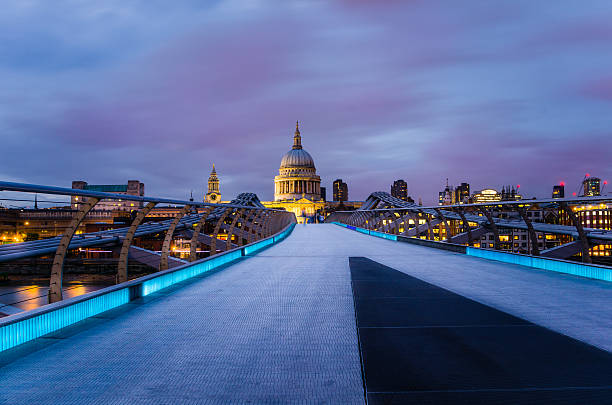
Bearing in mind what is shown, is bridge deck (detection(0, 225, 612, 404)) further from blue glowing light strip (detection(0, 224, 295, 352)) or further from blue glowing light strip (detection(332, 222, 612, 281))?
blue glowing light strip (detection(332, 222, 612, 281))

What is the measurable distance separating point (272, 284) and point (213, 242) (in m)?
3.48

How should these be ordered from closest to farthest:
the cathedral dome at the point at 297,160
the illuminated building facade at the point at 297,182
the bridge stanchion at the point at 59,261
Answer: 1. the bridge stanchion at the point at 59,261
2. the illuminated building facade at the point at 297,182
3. the cathedral dome at the point at 297,160

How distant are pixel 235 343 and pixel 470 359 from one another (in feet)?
7.27

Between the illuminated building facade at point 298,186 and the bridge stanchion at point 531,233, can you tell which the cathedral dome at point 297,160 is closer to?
the illuminated building facade at point 298,186

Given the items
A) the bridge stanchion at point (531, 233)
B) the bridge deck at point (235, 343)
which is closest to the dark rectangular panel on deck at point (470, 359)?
the bridge deck at point (235, 343)

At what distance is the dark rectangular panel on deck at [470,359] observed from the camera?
2.88m

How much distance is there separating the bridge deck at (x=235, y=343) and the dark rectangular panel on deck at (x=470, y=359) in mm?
225

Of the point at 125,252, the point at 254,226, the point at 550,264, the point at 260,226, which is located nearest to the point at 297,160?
the point at 260,226

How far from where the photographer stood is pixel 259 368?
11.1 ft

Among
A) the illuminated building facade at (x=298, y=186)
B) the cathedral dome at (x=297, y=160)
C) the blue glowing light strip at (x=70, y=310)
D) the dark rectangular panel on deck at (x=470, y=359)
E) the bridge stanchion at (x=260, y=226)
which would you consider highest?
the cathedral dome at (x=297, y=160)

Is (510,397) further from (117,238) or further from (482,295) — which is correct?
(117,238)

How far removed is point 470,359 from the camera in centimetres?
352

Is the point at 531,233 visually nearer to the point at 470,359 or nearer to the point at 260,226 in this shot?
the point at 470,359

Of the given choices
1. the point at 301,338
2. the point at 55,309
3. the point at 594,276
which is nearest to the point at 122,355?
the point at 55,309
